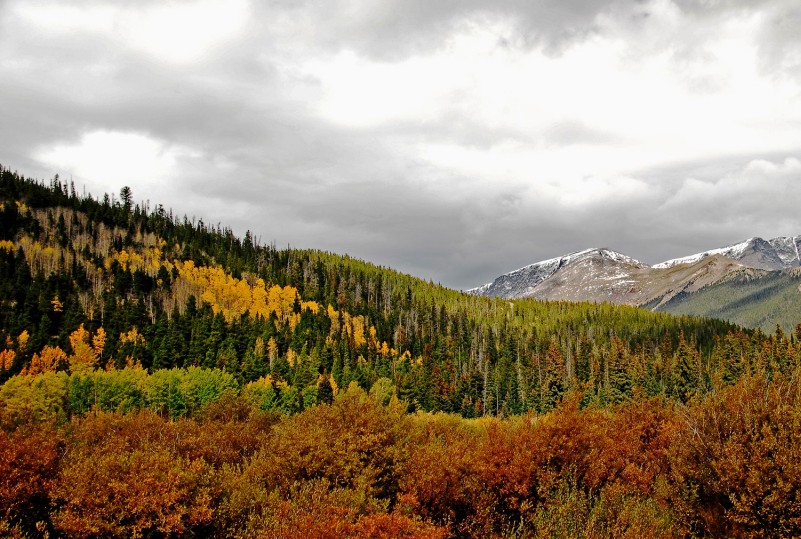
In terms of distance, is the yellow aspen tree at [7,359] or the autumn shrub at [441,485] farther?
the yellow aspen tree at [7,359]

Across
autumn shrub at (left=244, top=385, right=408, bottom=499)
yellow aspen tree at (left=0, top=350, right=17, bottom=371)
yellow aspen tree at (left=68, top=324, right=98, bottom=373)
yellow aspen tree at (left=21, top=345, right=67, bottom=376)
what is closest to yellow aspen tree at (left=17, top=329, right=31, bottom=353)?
yellow aspen tree at (left=0, top=350, right=17, bottom=371)

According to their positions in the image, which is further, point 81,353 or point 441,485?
point 81,353

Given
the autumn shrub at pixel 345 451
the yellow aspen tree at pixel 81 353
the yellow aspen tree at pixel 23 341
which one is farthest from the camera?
the yellow aspen tree at pixel 81 353

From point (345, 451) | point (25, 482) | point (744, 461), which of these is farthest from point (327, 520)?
point (744, 461)

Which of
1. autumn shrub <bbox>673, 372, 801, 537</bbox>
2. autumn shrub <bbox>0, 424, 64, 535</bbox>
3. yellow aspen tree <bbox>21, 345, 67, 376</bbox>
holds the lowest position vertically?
yellow aspen tree <bbox>21, 345, 67, 376</bbox>

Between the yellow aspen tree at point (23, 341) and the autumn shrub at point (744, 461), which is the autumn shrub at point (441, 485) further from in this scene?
the yellow aspen tree at point (23, 341)

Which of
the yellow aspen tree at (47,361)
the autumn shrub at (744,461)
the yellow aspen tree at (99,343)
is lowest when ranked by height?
the yellow aspen tree at (47,361)

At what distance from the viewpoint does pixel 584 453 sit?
45.0 meters

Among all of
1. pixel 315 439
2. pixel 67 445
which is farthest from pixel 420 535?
pixel 67 445

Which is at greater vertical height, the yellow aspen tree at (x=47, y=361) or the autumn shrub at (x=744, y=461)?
the autumn shrub at (x=744, y=461)

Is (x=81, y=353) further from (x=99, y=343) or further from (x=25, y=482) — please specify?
(x=25, y=482)

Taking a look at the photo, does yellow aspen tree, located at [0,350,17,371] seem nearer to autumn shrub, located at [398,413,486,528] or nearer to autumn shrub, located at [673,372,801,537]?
autumn shrub, located at [398,413,486,528]

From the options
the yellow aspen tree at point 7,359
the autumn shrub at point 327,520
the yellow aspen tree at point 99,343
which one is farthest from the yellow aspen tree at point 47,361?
the autumn shrub at point 327,520

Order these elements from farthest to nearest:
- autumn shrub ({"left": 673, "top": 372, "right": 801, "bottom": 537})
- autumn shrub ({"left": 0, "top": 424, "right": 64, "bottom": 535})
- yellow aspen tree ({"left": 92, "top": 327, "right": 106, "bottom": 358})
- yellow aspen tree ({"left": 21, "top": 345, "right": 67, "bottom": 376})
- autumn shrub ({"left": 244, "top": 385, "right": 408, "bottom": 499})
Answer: yellow aspen tree ({"left": 92, "top": 327, "right": 106, "bottom": 358})
yellow aspen tree ({"left": 21, "top": 345, "right": 67, "bottom": 376})
autumn shrub ({"left": 244, "top": 385, "right": 408, "bottom": 499})
autumn shrub ({"left": 0, "top": 424, "right": 64, "bottom": 535})
autumn shrub ({"left": 673, "top": 372, "right": 801, "bottom": 537})
